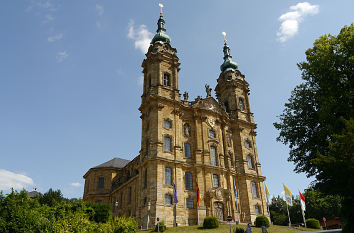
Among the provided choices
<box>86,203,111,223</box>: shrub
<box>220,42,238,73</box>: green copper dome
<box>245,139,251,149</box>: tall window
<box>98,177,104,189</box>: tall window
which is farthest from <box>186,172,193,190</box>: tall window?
<box>98,177,104,189</box>: tall window

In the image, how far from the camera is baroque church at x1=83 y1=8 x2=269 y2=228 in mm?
36031

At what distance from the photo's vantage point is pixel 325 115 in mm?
21062

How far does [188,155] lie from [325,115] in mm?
23355

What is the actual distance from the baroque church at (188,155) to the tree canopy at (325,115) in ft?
52.6

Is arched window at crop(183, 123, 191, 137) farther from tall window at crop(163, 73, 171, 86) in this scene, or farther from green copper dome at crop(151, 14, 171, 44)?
green copper dome at crop(151, 14, 171, 44)

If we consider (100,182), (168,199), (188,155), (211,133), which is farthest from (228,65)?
(100,182)

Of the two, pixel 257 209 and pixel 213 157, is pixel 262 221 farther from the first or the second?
pixel 213 157

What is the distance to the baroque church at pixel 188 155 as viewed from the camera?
36031mm

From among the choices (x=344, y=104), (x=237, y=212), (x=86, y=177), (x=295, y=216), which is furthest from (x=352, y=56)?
(x=86, y=177)

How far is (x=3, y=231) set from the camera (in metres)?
19.7

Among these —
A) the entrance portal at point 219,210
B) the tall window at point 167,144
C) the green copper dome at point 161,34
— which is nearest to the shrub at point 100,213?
the tall window at point 167,144

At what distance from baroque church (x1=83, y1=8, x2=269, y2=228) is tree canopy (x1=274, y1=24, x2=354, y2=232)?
52.6ft

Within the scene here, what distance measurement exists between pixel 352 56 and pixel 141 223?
95.5 feet

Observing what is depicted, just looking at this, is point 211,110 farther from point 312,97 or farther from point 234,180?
point 312,97
